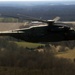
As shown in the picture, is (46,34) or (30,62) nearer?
(46,34)

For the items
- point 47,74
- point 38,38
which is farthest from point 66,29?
point 47,74

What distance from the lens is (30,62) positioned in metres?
38.2

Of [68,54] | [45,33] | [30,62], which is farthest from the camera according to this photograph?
[68,54]

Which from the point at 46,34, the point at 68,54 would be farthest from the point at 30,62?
the point at 46,34

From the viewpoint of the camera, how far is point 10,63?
38219mm

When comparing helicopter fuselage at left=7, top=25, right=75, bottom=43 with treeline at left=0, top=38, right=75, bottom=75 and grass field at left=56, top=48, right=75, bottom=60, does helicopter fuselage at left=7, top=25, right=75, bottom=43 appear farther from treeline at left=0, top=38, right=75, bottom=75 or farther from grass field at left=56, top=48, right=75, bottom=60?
grass field at left=56, top=48, right=75, bottom=60

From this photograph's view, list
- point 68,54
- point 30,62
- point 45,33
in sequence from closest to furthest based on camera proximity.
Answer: point 45,33 → point 30,62 → point 68,54

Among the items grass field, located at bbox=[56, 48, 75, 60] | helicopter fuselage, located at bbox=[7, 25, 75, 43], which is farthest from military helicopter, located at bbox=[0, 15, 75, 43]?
grass field, located at bbox=[56, 48, 75, 60]

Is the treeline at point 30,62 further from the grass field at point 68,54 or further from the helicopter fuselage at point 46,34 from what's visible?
the helicopter fuselage at point 46,34

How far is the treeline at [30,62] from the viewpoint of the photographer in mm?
37188

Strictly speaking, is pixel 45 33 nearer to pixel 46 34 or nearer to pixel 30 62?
pixel 46 34

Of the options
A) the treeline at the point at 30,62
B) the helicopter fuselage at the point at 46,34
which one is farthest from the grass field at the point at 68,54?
the helicopter fuselage at the point at 46,34

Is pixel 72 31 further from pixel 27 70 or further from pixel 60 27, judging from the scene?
pixel 27 70

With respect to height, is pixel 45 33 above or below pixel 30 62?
above
